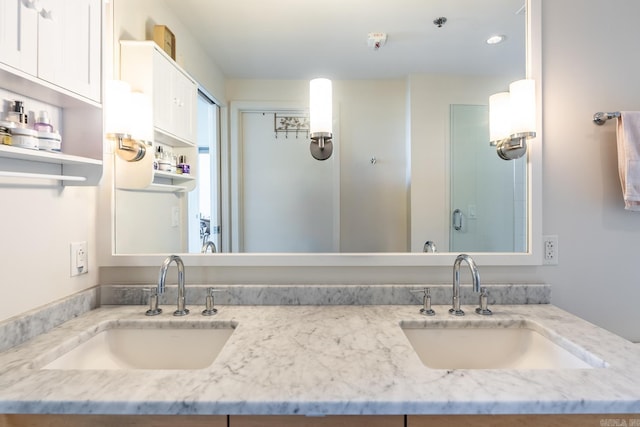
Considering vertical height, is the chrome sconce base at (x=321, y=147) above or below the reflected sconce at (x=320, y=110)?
below

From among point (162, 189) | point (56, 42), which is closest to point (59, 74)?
point (56, 42)

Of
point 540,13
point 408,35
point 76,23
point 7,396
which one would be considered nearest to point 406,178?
point 408,35

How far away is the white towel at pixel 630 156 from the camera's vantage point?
1274 millimetres

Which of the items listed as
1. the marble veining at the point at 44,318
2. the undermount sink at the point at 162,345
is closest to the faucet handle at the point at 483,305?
the undermount sink at the point at 162,345

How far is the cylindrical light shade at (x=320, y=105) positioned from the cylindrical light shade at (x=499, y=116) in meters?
0.73

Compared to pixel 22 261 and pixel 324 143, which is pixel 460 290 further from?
pixel 22 261

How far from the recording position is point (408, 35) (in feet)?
4.75

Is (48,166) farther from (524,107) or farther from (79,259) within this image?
(524,107)

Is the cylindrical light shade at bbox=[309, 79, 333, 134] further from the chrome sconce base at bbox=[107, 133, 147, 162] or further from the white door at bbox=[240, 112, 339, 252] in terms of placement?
the chrome sconce base at bbox=[107, 133, 147, 162]

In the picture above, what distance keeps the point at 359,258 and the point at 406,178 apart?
1.41ft

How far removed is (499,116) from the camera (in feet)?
4.66

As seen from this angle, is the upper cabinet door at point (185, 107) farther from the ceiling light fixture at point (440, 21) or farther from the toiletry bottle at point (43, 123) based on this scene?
the ceiling light fixture at point (440, 21)

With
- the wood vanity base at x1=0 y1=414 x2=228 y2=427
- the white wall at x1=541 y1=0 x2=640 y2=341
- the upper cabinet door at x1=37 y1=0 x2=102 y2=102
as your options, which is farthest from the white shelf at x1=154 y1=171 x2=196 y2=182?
the white wall at x1=541 y1=0 x2=640 y2=341

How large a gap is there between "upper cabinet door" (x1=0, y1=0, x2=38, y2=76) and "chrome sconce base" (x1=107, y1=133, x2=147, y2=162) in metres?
0.47
